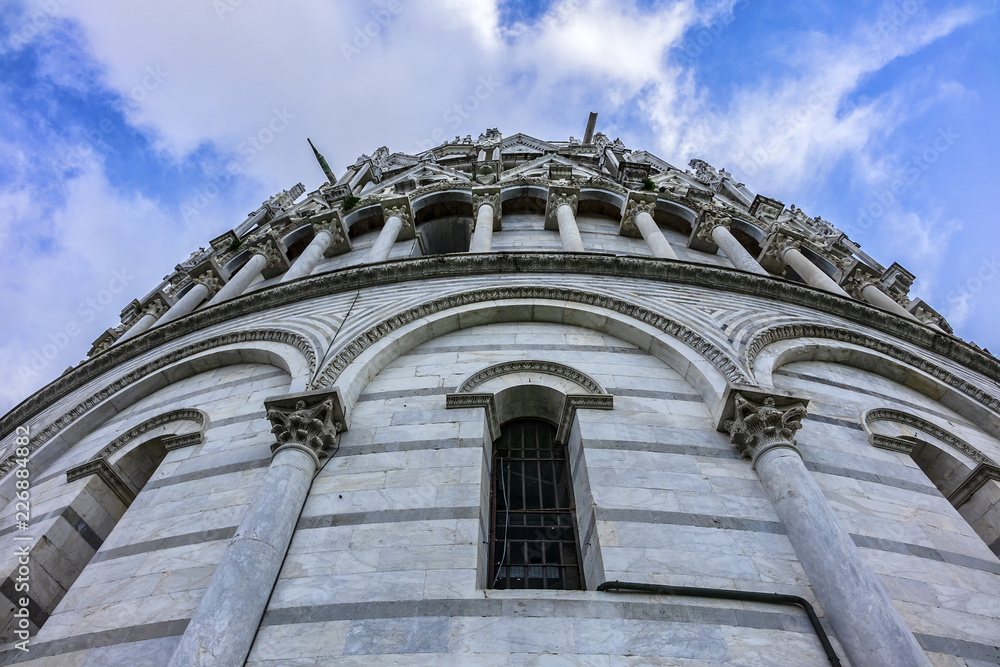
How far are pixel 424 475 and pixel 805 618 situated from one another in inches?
150

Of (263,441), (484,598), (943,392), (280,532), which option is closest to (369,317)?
(263,441)

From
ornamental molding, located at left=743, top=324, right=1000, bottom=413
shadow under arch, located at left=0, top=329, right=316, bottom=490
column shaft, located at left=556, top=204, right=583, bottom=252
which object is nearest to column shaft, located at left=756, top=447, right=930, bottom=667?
ornamental molding, located at left=743, top=324, right=1000, bottom=413

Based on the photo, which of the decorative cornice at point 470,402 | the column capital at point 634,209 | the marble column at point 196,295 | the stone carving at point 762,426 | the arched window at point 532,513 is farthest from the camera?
the column capital at point 634,209

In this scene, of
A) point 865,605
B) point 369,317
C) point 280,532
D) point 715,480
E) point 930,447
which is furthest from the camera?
point 369,317

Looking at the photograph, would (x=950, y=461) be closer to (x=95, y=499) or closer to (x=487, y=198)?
(x=487, y=198)

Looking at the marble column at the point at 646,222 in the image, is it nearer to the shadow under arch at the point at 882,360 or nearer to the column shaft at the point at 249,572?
the shadow under arch at the point at 882,360

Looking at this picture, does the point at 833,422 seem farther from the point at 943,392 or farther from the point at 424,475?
the point at 424,475

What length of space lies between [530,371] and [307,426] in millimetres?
3051

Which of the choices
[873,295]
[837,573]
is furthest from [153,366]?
[873,295]

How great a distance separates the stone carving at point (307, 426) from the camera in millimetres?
6859

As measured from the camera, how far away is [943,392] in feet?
31.6

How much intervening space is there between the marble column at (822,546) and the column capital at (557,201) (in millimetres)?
9189

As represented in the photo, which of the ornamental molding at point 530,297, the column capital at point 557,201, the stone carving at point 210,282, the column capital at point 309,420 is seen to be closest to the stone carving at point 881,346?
the ornamental molding at point 530,297

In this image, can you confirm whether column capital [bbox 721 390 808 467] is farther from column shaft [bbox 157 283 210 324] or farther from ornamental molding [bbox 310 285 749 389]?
column shaft [bbox 157 283 210 324]
